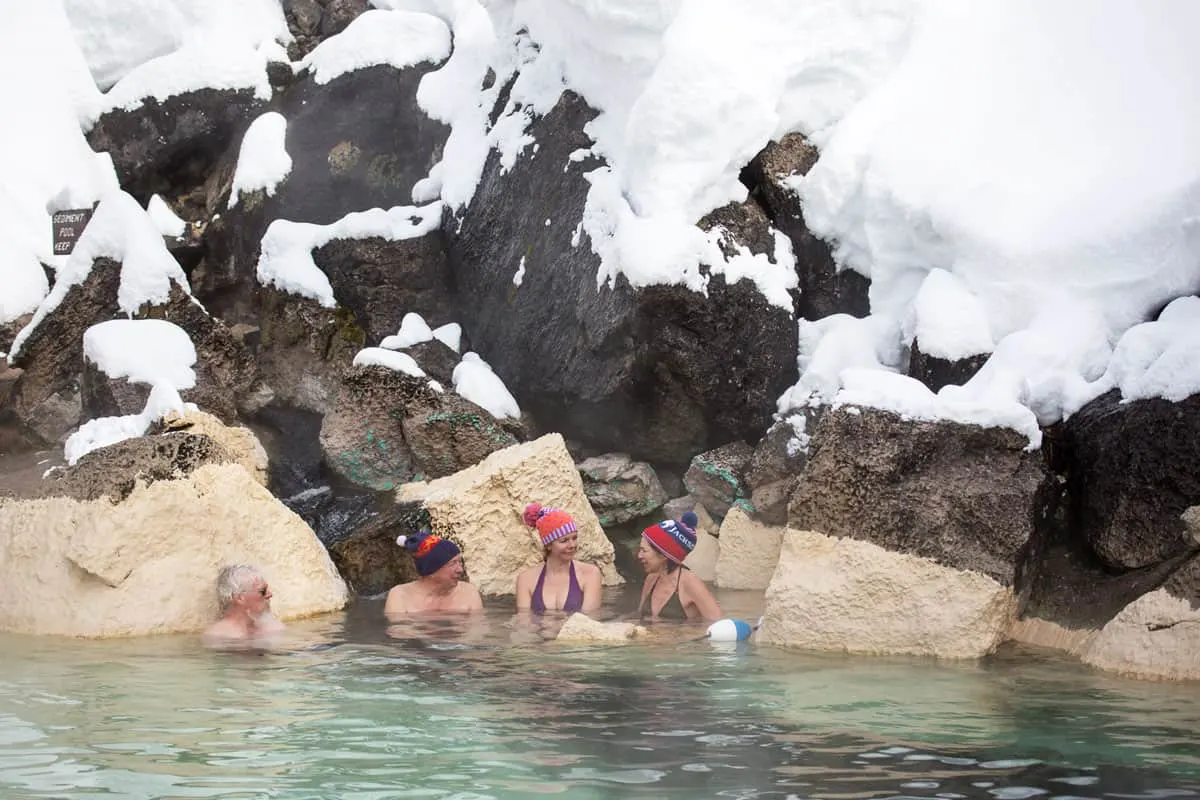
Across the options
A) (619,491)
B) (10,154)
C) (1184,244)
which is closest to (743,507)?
(619,491)

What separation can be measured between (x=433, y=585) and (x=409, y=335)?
3416 millimetres

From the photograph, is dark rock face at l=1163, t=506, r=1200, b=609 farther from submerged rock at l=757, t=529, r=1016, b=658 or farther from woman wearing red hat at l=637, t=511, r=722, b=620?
woman wearing red hat at l=637, t=511, r=722, b=620

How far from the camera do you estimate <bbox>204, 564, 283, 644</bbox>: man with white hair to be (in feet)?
21.6

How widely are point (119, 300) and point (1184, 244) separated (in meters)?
8.47

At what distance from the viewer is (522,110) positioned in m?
10.9

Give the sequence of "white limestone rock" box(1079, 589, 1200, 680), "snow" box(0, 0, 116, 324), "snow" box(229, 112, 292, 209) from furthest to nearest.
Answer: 1. "snow" box(0, 0, 116, 324)
2. "snow" box(229, 112, 292, 209)
3. "white limestone rock" box(1079, 589, 1200, 680)

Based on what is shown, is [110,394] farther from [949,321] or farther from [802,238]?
[949,321]

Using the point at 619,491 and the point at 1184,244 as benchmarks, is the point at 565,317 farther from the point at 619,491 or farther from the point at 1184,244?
the point at 1184,244

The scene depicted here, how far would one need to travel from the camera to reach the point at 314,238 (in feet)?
36.8

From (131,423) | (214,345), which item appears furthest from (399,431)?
(214,345)

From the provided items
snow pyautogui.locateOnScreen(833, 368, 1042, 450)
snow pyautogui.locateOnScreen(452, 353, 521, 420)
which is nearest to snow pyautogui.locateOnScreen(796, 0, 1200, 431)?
snow pyautogui.locateOnScreen(833, 368, 1042, 450)

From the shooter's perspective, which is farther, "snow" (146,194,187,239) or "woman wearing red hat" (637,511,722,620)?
"snow" (146,194,187,239)

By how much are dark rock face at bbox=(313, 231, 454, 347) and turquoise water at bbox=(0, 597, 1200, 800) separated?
5224mm

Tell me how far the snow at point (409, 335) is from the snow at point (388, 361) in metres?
0.65
